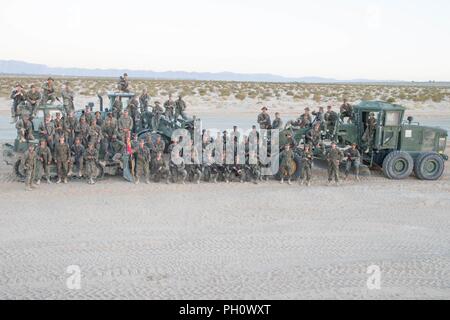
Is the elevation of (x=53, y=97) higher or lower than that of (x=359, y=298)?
higher

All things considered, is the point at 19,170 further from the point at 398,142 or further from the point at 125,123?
the point at 398,142

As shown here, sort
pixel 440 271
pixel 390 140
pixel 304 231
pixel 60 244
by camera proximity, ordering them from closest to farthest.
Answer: pixel 440 271, pixel 60 244, pixel 304 231, pixel 390 140

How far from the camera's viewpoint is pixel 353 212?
1264 cm

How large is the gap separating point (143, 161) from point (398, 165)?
725 centimetres

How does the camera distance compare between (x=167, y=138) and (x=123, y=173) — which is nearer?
(x=123, y=173)

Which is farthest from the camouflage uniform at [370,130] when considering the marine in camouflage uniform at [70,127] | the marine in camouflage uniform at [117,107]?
the marine in camouflage uniform at [70,127]

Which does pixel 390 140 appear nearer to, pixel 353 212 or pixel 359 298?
pixel 353 212

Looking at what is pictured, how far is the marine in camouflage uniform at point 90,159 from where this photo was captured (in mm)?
14695

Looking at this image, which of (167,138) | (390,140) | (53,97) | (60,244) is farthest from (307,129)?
(60,244)

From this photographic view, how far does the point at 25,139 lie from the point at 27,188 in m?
2.00

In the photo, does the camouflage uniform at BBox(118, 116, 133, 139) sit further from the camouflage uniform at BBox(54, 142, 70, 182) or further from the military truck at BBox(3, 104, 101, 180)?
the camouflage uniform at BBox(54, 142, 70, 182)

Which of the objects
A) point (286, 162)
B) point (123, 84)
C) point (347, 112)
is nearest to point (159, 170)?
point (286, 162)

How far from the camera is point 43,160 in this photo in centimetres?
1452

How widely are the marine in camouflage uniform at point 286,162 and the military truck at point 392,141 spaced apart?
3.65 ft
